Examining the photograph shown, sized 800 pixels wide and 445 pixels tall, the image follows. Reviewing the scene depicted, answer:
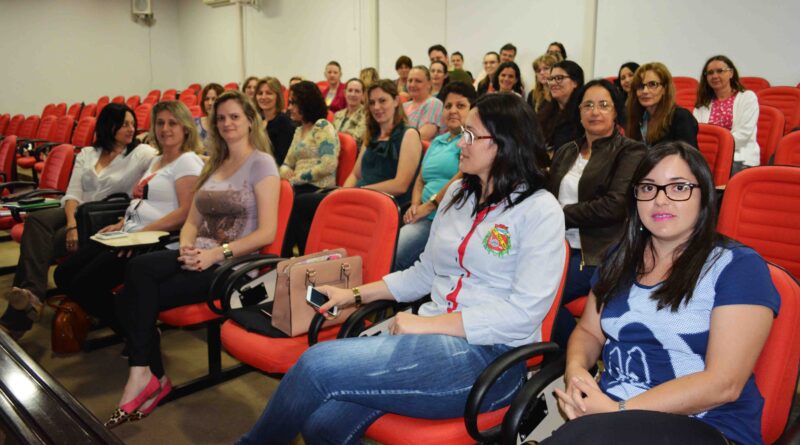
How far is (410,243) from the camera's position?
294cm

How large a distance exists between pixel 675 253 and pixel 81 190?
3.48 meters

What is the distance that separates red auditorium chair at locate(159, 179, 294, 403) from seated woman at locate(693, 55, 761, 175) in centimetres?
310

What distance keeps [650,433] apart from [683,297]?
335 mm

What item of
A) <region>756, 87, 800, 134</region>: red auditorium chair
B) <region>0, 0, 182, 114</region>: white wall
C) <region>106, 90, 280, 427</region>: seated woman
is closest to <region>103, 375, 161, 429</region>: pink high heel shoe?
<region>106, 90, 280, 427</region>: seated woman

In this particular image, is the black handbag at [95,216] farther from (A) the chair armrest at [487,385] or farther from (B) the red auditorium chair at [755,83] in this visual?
(B) the red auditorium chair at [755,83]

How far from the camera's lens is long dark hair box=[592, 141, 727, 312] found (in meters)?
1.29

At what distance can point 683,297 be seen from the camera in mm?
1290

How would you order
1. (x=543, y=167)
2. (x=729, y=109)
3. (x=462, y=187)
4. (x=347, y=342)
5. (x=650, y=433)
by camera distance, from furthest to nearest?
(x=729, y=109), (x=462, y=187), (x=543, y=167), (x=347, y=342), (x=650, y=433)

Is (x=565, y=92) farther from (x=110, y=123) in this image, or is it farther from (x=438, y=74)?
(x=438, y=74)

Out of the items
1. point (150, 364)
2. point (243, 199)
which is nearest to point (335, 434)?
point (150, 364)

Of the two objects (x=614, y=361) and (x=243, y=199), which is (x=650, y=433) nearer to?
(x=614, y=361)

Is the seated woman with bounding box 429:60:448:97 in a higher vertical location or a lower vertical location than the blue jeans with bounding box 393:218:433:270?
higher

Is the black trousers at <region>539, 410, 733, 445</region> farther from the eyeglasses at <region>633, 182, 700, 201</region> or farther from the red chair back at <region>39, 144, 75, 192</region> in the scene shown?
the red chair back at <region>39, 144, 75, 192</region>

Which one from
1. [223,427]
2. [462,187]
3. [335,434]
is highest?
[462,187]
